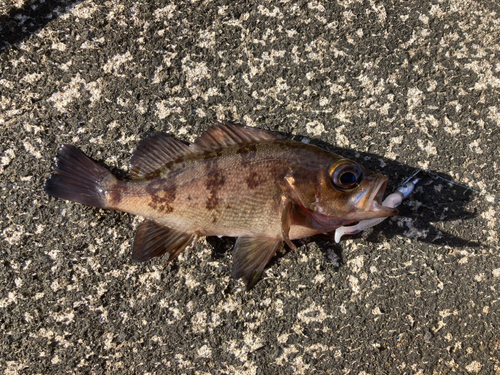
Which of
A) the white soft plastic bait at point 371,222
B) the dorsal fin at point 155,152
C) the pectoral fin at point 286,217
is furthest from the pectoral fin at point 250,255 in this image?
the dorsal fin at point 155,152

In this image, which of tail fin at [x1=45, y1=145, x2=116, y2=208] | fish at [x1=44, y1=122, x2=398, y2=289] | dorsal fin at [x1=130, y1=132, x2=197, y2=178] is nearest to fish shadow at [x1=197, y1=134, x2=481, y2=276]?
fish at [x1=44, y1=122, x2=398, y2=289]

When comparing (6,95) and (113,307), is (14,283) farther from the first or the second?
(6,95)

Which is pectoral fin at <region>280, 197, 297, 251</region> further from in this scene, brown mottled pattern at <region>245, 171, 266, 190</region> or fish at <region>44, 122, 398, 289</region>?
brown mottled pattern at <region>245, 171, 266, 190</region>

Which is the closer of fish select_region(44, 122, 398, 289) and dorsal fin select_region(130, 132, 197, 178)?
fish select_region(44, 122, 398, 289)

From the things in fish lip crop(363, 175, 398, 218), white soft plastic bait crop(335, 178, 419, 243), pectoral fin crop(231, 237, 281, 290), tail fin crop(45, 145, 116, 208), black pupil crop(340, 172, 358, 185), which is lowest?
pectoral fin crop(231, 237, 281, 290)

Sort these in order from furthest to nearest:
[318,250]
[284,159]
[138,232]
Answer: [318,250] → [138,232] → [284,159]

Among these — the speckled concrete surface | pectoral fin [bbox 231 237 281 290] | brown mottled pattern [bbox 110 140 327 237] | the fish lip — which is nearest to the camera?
the fish lip

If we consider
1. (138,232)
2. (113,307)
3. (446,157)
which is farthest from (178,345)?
(446,157)

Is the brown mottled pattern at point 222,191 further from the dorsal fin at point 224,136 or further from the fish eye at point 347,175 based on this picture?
the fish eye at point 347,175
